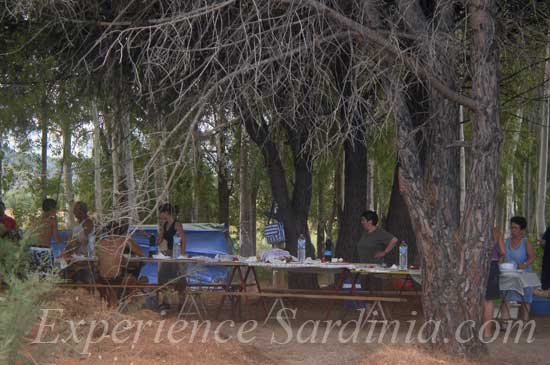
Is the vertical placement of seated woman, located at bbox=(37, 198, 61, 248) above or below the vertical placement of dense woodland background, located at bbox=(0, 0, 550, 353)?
below

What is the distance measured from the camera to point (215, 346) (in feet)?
26.8

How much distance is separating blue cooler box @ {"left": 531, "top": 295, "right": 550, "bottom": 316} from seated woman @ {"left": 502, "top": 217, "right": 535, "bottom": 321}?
5.37ft

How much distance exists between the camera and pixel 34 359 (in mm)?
6086

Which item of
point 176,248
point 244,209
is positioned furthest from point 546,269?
point 244,209

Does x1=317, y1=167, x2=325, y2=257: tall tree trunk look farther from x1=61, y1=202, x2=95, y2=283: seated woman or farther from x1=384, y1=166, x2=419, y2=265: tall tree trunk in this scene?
x1=61, y1=202, x2=95, y2=283: seated woman

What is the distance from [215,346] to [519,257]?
522 cm

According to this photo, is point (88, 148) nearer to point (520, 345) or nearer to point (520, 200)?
point (520, 345)

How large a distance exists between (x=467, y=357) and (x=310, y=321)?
149 inches

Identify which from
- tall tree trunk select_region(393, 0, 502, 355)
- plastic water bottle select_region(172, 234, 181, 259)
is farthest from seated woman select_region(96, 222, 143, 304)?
tall tree trunk select_region(393, 0, 502, 355)

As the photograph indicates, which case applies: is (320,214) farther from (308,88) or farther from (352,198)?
(308,88)

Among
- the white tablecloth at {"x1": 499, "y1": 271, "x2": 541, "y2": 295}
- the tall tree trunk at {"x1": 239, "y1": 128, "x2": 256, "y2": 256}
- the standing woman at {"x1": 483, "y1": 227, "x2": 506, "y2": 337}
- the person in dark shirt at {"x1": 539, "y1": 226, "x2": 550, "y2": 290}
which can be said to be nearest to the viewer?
the standing woman at {"x1": 483, "y1": 227, "x2": 506, "y2": 337}

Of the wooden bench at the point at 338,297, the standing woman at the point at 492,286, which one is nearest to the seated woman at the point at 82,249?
the wooden bench at the point at 338,297

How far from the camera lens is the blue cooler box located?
41.7ft

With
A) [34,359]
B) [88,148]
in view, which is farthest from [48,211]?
[88,148]
